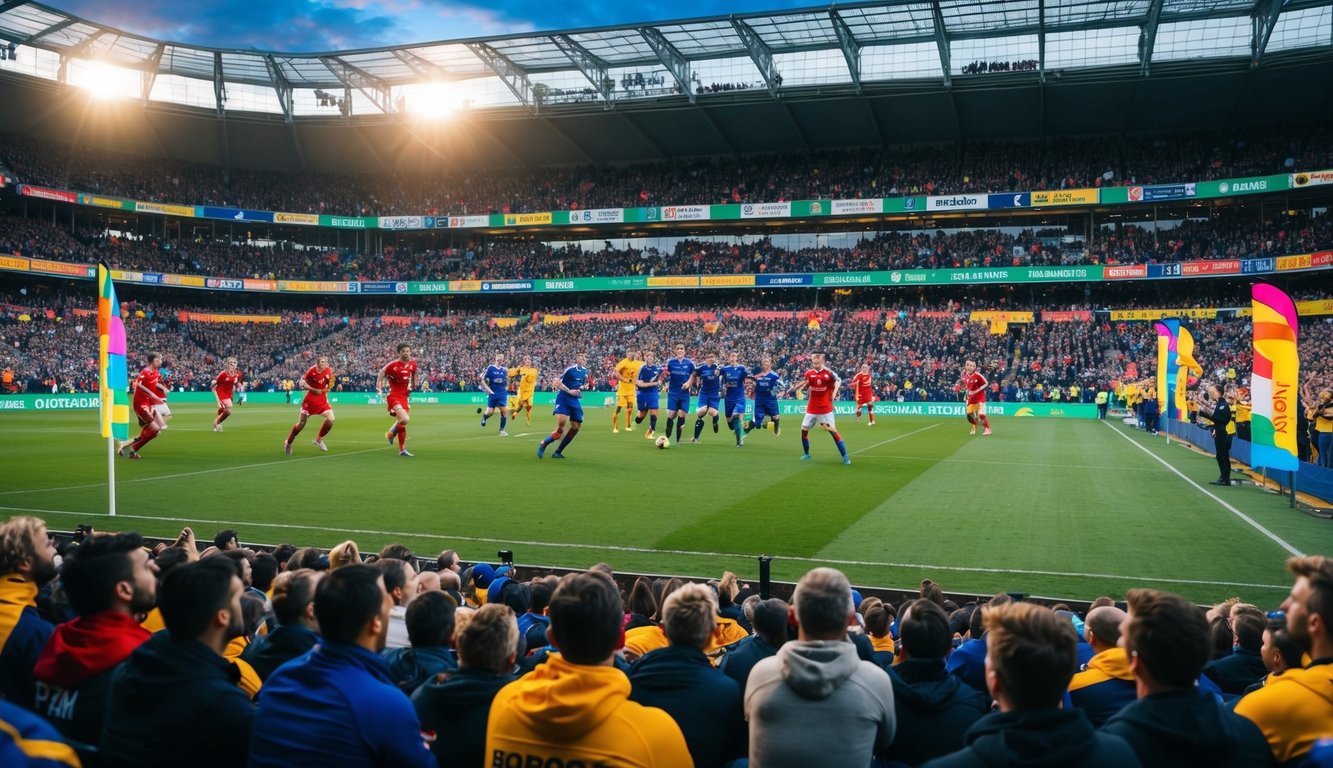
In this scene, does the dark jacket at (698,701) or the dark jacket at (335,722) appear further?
the dark jacket at (698,701)

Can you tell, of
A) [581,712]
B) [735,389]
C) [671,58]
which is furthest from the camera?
[671,58]

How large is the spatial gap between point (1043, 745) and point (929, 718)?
1345mm

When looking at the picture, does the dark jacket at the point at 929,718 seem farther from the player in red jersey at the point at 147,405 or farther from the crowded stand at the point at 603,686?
the player in red jersey at the point at 147,405

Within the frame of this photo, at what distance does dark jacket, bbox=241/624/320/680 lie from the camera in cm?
423

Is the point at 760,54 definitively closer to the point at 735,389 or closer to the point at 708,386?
the point at 708,386

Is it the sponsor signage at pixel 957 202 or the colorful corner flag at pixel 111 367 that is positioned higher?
the sponsor signage at pixel 957 202

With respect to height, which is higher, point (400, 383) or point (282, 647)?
point (400, 383)

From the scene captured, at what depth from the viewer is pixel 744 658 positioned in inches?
174

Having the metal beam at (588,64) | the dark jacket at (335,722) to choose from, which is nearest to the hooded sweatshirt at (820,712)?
the dark jacket at (335,722)

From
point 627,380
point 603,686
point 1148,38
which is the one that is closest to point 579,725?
point 603,686

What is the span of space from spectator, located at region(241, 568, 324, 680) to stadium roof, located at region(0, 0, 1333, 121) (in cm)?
4394

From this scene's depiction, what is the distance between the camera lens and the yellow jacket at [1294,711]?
10.7 feet

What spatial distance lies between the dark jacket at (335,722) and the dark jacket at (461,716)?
0.37 m

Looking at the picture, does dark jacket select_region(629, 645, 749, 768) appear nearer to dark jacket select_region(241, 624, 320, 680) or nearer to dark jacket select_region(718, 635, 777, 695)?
dark jacket select_region(718, 635, 777, 695)
